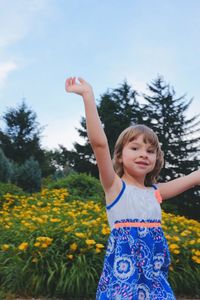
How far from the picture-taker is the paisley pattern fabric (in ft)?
5.27

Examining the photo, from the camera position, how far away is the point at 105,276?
1.68m

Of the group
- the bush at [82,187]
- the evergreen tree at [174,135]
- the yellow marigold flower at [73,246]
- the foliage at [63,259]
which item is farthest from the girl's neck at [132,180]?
the evergreen tree at [174,135]

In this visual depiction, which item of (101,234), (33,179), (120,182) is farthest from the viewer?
(33,179)

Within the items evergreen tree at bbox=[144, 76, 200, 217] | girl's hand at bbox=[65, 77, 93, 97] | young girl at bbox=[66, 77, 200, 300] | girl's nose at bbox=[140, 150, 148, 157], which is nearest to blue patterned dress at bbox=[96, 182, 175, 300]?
young girl at bbox=[66, 77, 200, 300]

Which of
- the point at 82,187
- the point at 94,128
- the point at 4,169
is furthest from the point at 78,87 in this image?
the point at 4,169

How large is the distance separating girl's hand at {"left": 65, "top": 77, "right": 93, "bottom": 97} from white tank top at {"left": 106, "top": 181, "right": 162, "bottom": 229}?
1.41 feet

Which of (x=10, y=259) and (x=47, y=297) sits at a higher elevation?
(x=10, y=259)

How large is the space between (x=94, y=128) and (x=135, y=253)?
53cm

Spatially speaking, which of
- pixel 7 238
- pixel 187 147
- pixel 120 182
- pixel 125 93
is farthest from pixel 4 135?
pixel 120 182

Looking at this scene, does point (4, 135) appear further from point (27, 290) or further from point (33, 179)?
point (27, 290)

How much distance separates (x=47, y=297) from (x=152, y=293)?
7.10 ft

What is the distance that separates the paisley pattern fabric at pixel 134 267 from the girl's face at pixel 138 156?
227mm

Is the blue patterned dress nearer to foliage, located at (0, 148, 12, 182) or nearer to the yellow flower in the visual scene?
the yellow flower

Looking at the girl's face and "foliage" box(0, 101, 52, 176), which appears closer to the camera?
the girl's face
